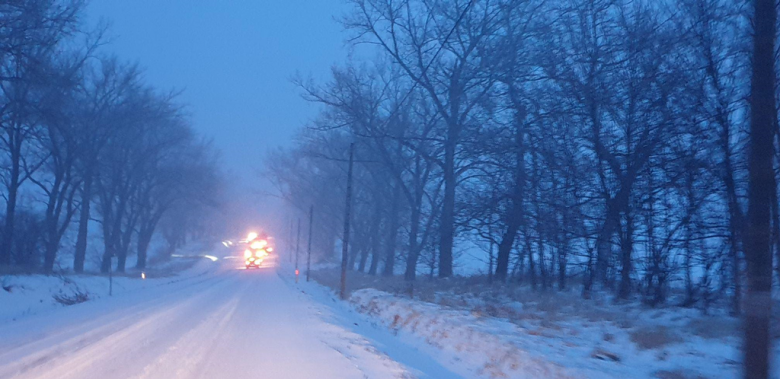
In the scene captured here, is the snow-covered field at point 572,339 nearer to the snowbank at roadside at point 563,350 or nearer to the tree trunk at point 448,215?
the snowbank at roadside at point 563,350

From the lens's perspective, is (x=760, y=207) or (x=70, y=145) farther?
(x=70, y=145)

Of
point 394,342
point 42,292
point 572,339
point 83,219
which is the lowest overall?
point 394,342

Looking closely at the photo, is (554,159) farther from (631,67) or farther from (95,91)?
(95,91)

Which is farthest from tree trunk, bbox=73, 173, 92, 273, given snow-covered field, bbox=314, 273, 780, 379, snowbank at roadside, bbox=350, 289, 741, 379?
snowbank at roadside, bbox=350, 289, 741, 379

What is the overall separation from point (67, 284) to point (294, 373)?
20238 mm

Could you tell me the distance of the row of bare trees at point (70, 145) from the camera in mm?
18922

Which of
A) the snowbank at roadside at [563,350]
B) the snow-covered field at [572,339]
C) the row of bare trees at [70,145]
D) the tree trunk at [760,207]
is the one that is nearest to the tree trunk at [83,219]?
the row of bare trees at [70,145]

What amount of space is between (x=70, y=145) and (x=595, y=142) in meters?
27.7

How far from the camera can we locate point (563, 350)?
9641mm

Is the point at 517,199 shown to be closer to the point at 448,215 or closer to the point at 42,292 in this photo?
the point at 448,215

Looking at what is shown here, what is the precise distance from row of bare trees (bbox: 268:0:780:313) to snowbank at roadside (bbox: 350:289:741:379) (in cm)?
176

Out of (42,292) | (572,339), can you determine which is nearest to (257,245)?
(42,292)

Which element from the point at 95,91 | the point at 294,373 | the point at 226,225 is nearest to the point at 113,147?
the point at 95,91

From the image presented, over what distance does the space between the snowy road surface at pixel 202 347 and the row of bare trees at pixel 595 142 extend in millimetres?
5813
